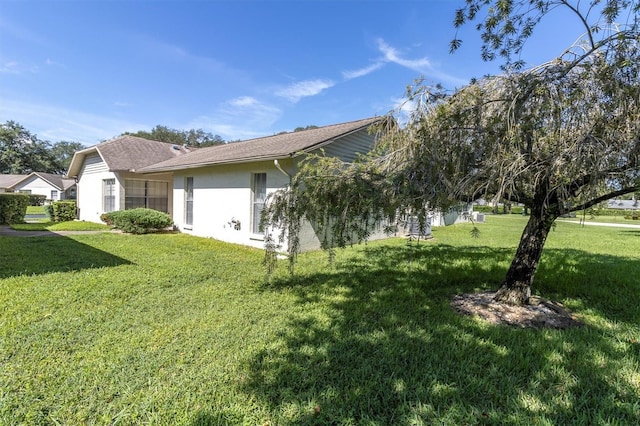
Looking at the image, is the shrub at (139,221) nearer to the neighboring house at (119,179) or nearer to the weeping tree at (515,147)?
the neighboring house at (119,179)

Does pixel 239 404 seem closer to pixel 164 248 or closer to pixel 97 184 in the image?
pixel 164 248

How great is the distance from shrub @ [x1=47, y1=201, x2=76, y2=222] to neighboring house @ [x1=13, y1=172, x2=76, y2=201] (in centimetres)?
2881

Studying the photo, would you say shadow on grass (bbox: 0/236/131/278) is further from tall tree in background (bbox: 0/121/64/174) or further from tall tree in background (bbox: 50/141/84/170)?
tall tree in background (bbox: 50/141/84/170)

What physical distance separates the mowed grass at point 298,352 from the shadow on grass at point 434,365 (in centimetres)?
2

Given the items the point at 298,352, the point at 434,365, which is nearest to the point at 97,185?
the point at 298,352

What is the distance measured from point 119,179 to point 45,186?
37357 mm

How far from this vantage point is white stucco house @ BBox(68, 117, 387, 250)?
935 cm

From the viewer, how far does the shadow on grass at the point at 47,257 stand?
21.1 feet

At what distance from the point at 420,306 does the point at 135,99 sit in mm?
18624

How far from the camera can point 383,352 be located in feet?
10.8

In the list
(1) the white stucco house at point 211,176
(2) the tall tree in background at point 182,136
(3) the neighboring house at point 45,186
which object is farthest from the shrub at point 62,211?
(2) the tall tree in background at point 182,136

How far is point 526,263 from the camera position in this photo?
470 cm

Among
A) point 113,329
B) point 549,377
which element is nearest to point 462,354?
point 549,377

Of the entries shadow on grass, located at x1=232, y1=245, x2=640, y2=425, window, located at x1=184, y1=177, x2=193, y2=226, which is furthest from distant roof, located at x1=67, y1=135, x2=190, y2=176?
shadow on grass, located at x1=232, y1=245, x2=640, y2=425
